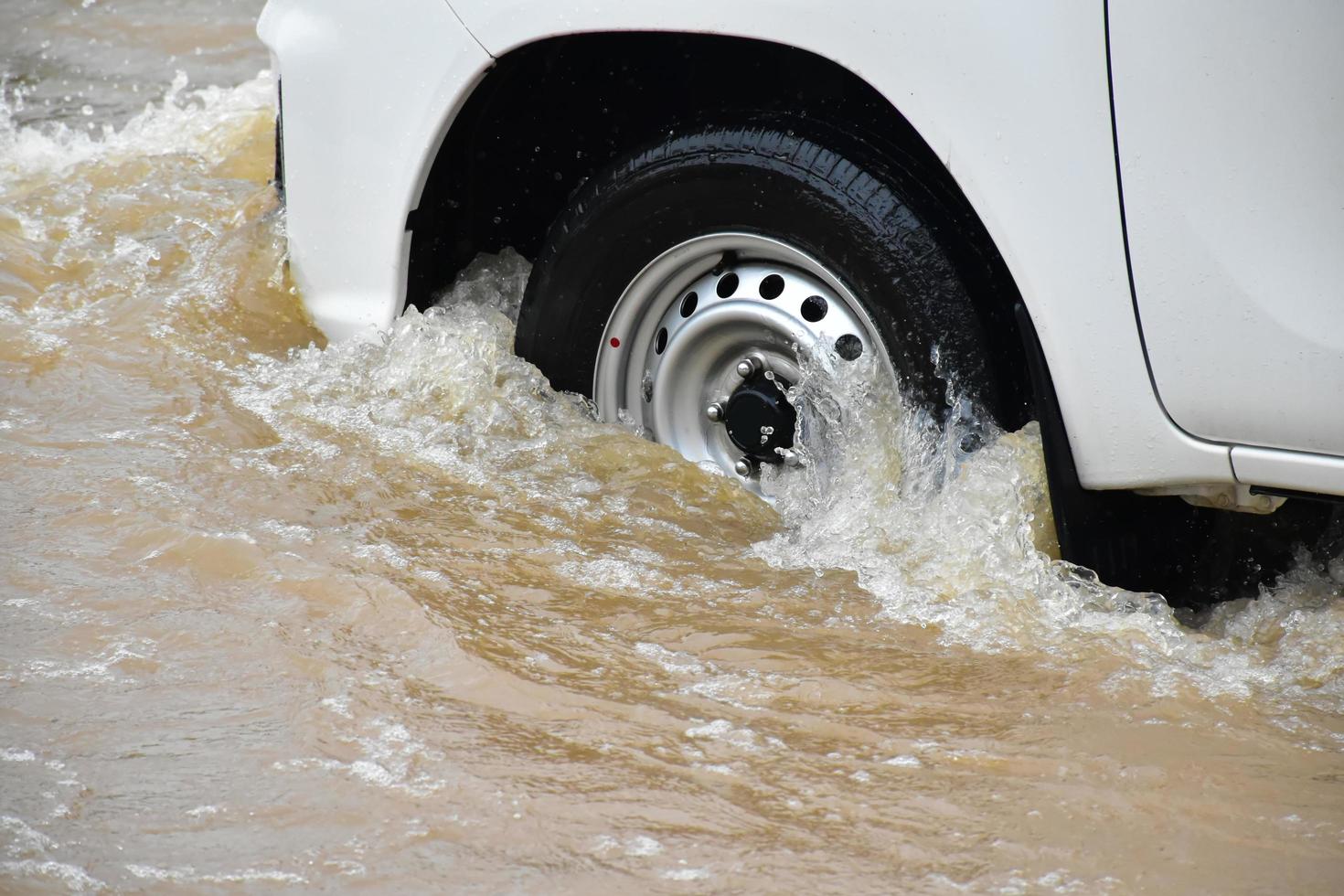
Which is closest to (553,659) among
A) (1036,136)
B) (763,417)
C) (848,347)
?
(763,417)

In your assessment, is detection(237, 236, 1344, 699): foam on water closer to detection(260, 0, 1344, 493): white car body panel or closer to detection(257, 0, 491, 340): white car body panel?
detection(257, 0, 491, 340): white car body panel

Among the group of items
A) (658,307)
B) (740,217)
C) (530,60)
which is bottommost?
(658,307)

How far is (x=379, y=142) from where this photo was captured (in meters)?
2.87

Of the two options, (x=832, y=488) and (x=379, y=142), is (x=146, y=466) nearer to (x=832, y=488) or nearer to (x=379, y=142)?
(x=379, y=142)

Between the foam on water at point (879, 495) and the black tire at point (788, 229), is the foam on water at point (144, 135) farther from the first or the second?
the black tire at point (788, 229)

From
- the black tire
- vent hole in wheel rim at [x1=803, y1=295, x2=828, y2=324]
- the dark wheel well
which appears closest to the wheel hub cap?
vent hole in wheel rim at [x1=803, y1=295, x2=828, y2=324]

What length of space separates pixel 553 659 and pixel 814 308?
2.98 ft

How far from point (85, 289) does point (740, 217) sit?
96.3 inches

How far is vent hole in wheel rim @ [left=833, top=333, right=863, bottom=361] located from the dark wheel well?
0.96 ft

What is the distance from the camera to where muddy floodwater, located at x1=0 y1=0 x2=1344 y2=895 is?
172cm

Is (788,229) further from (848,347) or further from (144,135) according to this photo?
(144,135)

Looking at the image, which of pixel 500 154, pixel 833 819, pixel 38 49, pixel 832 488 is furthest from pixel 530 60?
pixel 38 49

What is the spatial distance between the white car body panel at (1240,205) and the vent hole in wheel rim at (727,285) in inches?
36.0

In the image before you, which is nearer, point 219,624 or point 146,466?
point 219,624
